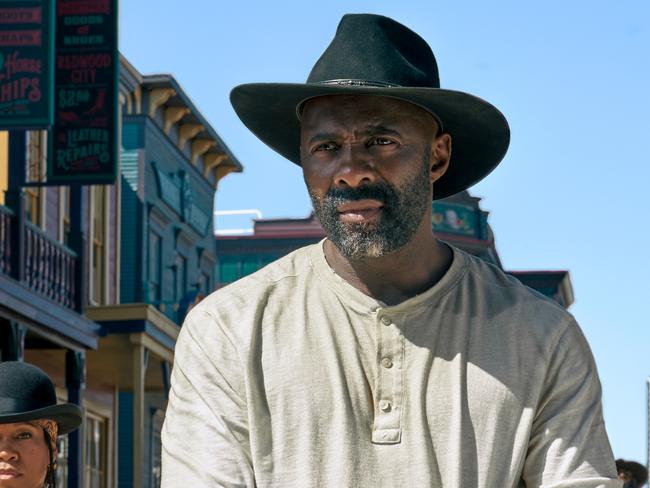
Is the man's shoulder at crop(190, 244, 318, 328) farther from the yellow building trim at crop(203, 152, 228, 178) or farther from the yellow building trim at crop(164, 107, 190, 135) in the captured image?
the yellow building trim at crop(203, 152, 228, 178)

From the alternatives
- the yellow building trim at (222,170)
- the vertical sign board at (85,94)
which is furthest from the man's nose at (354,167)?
the yellow building trim at (222,170)

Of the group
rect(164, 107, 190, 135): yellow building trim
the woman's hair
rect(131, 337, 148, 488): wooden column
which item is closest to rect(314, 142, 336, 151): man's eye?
the woman's hair

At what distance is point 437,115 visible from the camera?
11.4 feet

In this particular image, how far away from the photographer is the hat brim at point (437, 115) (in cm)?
332

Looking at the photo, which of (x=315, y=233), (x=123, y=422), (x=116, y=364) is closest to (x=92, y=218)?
(x=116, y=364)

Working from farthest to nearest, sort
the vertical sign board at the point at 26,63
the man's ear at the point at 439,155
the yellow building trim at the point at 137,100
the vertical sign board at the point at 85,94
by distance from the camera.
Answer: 1. the yellow building trim at the point at 137,100
2. the vertical sign board at the point at 85,94
3. the vertical sign board at the point at 26,63
4. the man's ear at the point at 439,155

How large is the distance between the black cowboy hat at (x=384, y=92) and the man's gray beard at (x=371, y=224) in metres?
0.20

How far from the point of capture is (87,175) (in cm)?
1956

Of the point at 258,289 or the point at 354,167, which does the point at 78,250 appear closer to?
the point at 258,289

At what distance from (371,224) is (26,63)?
1463cm

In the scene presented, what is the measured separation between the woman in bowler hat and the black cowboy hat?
3168mm

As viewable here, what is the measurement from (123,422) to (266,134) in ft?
87.1

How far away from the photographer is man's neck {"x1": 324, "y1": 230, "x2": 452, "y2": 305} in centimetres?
339

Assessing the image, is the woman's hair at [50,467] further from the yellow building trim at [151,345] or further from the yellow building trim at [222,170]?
the yellow building trim at [222,170]
